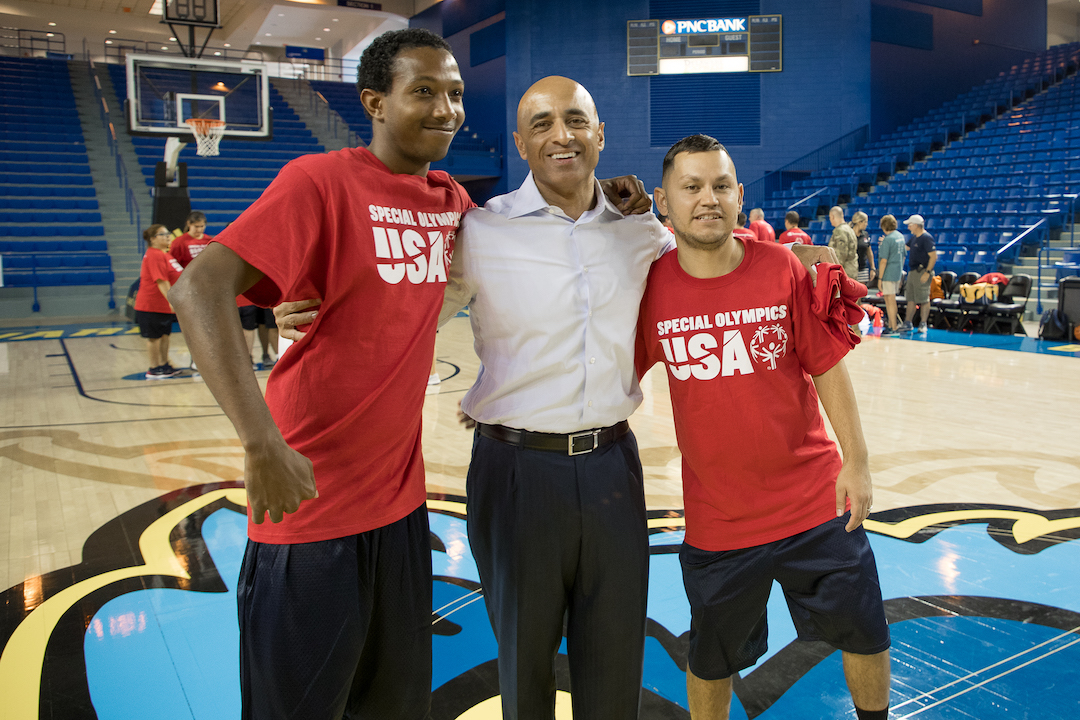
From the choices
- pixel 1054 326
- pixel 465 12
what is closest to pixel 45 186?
pixel 465 12

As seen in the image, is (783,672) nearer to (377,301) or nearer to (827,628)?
(827,628)

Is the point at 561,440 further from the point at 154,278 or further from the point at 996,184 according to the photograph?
the point at 996,184

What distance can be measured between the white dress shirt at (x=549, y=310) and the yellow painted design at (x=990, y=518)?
89.6 inches

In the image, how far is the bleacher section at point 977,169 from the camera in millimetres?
12938

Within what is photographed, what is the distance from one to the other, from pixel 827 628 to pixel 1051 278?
12.0 metres

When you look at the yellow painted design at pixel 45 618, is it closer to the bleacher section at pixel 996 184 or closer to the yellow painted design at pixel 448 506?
the yellow painted design at pixel 448 506

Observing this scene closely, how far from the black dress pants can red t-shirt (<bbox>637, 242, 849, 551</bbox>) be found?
239 mm

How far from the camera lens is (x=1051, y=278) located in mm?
11695

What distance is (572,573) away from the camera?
184cm

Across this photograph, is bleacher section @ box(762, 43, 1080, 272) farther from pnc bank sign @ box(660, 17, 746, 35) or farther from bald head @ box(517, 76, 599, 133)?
bald head @ box(517, 76, 599, 133)

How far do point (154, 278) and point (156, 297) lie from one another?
182 mm

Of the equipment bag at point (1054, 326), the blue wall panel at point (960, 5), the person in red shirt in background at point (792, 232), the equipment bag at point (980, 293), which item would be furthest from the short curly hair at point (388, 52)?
the blue wall panel at point (960, 5)

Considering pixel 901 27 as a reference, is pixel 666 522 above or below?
below

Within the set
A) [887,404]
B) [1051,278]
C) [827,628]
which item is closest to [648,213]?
[827,628]
